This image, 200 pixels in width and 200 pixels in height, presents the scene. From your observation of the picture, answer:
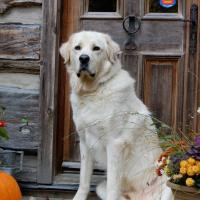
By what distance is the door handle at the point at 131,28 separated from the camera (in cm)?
468

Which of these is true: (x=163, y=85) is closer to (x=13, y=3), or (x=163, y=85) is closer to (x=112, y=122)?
(x=112, y=122)

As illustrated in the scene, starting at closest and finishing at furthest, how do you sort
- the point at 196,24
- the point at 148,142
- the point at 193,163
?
the point at 193,163
the point at 148,142
the point at 196,24

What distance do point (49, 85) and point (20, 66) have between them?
295mm

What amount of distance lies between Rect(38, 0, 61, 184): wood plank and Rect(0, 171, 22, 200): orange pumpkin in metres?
0.40

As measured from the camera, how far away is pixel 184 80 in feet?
15.3

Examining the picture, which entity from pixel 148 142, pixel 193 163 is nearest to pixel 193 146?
pixel 193 163

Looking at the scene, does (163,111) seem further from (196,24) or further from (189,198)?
(189,198)

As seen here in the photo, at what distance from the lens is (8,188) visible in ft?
14.0

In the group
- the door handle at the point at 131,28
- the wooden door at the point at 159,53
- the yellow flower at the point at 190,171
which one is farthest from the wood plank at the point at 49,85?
the yellow flower at the point at 190,171

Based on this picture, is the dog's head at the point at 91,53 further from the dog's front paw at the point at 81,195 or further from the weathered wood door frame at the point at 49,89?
the dog's front paw at the point at 81,195

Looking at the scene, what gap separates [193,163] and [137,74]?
1850 millimetres

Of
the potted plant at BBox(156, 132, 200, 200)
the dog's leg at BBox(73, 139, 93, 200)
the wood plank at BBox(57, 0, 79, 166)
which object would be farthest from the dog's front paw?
the potted plant at BBox(156, 132, 200, 200)

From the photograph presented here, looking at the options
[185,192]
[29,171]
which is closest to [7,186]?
[29,171]

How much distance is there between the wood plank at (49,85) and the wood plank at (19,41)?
0.08 m
